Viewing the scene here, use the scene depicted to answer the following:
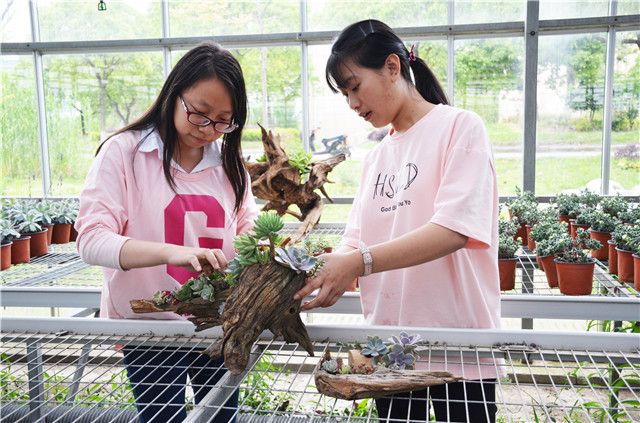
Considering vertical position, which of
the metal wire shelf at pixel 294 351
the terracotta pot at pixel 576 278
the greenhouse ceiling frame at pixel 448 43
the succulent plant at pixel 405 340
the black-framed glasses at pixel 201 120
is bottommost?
the terracotta pot at pixel 576 278

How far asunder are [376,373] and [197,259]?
1.64ft

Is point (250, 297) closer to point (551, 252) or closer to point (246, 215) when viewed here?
point (246, 215)

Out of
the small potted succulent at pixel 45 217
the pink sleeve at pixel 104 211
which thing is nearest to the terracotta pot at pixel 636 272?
the pink sleeve at pixel 104 211

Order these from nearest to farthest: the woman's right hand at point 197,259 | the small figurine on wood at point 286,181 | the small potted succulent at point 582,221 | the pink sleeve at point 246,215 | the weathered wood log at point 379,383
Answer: the weathered wood log at point 379,383 < the woman's right hand at point 197,259 < the pink sleeve at point 246,215 < the small figurine on wood at point 286,181 < the small potted succulent at point 582,221

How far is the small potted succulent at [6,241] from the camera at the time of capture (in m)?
3.33

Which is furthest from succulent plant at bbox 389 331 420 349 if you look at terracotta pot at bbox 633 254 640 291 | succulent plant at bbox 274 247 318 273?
terracotta pot at bbox 633 254 640 291

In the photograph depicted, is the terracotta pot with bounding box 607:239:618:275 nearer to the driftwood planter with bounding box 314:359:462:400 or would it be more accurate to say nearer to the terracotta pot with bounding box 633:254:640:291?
the terracotta pot with bounding box 633:254:640:291

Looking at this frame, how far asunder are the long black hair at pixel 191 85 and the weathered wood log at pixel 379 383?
0.78 m

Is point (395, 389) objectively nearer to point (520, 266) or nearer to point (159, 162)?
point (159, 162)

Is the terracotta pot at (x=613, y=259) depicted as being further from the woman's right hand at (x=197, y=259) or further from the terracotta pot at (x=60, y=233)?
the terracotta pot at (x=60, y=233)

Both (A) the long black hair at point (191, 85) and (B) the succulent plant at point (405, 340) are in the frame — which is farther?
(A) the long black hair at point (191, 85)

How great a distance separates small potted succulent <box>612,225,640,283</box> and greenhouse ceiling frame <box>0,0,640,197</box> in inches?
101

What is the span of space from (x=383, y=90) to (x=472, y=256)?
51 centimetres

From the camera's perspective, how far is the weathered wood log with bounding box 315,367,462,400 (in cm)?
107
